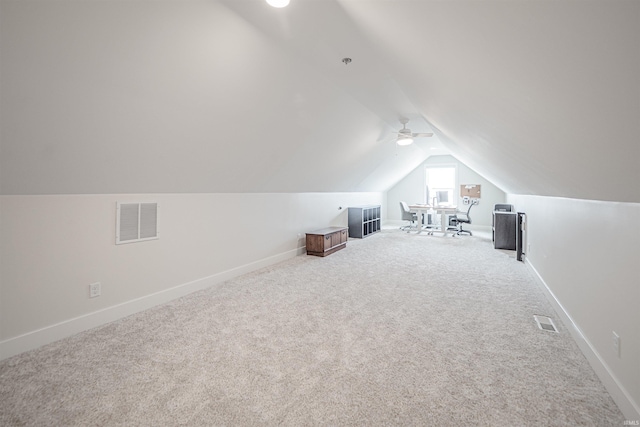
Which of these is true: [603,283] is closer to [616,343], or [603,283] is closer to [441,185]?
[616,343]

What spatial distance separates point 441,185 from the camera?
10031 millimetres

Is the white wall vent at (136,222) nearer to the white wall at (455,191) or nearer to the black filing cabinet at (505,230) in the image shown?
the black filing cabinet at (505,230)

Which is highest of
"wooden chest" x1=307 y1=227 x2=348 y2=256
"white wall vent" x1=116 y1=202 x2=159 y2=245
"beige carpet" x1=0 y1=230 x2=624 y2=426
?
"white wall vent" x1=116 y1=202 x2=159 y2=245

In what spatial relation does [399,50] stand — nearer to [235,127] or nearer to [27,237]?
[235,127]

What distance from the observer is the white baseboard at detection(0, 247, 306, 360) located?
213cm

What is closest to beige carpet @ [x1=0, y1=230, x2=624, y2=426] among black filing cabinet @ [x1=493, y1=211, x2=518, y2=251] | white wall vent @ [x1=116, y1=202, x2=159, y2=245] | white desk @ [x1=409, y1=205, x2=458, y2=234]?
white wall vent @ [x1=116, y1=202, x2=159, y2=245]

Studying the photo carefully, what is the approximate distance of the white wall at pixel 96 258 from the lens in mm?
2143

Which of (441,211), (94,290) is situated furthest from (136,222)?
(441,211)

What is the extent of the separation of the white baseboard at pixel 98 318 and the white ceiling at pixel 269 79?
3.82 feet

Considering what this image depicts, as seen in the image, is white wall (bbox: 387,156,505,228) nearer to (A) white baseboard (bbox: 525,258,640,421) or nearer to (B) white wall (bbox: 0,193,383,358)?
(A) white baseboard (bbox: 525,258,640,421)

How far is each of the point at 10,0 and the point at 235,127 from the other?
5.82 ft

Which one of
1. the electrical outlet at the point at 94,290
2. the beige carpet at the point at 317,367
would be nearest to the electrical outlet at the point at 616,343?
the beige carpet at the point at 317,367

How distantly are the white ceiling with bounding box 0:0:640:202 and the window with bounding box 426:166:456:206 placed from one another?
6.74m

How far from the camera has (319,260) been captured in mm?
5148
